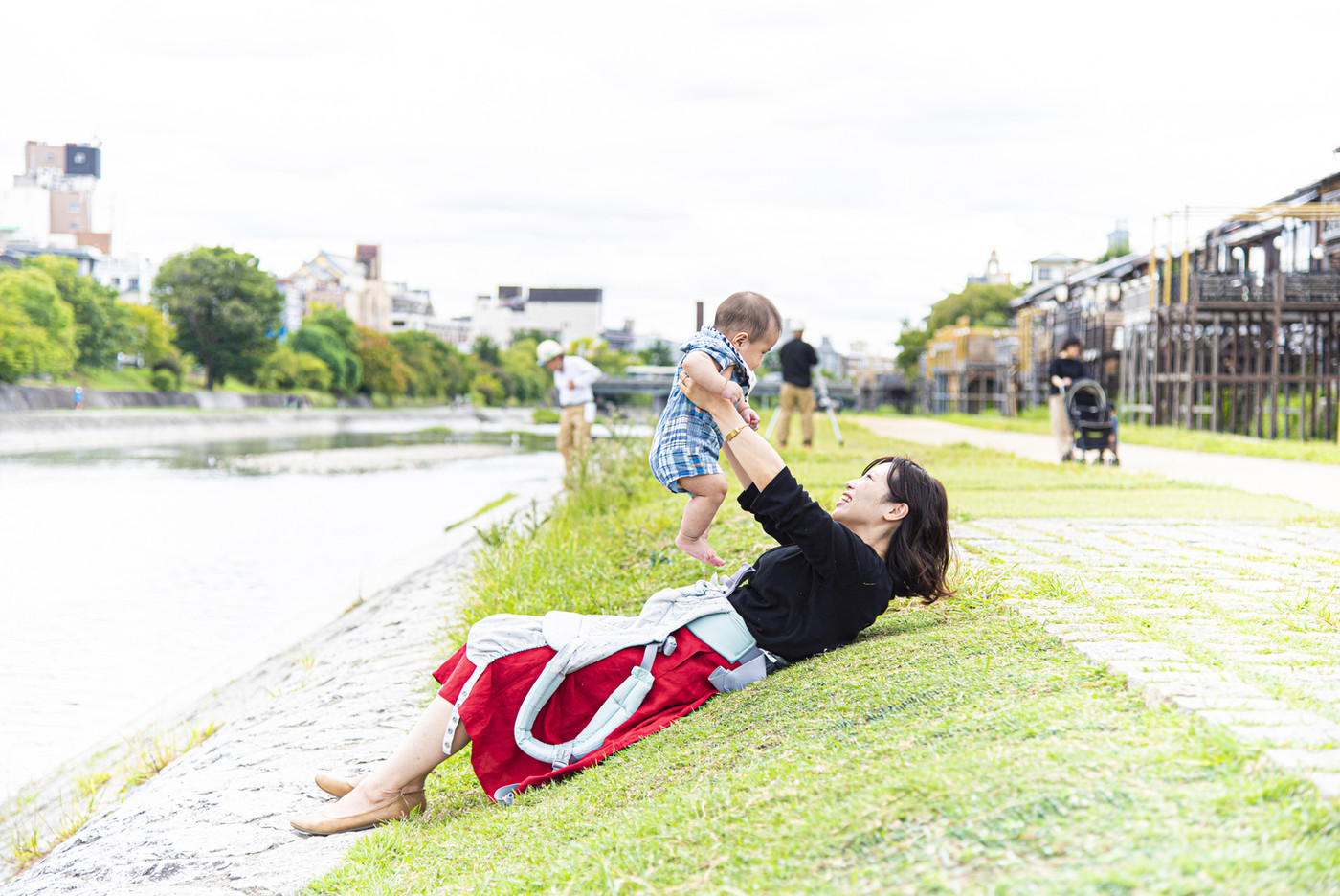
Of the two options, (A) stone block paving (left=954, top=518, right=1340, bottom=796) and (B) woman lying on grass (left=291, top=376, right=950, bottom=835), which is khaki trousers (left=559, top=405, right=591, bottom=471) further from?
(B) woman lying on grass (left=291, top=376, right=950, bottom=835)

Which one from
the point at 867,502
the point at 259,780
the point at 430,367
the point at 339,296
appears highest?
the point at 339,296

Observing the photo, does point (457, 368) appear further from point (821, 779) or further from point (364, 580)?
point (821, 779)

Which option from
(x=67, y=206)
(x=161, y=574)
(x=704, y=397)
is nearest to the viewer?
(x=704, y=397)

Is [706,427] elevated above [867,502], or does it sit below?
above

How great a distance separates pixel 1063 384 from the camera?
587 inches

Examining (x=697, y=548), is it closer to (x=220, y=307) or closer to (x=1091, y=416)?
(x=1091, y=416)

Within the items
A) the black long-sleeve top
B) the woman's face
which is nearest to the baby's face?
the woman's face

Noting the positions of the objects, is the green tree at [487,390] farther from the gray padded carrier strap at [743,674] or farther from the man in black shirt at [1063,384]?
the gray padded carrier strap at [743,674]

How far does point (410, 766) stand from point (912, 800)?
1761 millimetres

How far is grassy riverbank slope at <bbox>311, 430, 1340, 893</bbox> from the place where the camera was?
186cm

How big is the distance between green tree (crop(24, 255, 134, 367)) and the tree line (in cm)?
7

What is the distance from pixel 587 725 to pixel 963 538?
3.31 m

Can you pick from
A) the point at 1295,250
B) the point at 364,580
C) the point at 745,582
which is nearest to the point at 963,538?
the point at 745,582

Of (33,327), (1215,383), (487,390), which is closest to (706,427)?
(1215,383)
